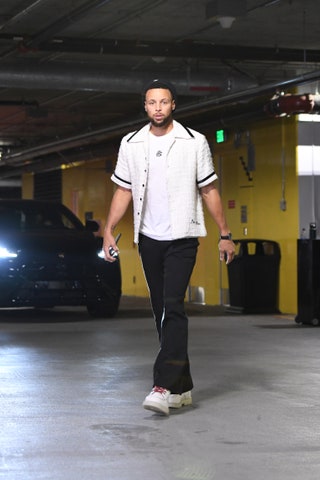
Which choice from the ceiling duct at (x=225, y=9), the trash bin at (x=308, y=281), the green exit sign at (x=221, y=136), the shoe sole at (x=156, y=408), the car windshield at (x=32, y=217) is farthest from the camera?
the green exit sign at (x=221, y=136)

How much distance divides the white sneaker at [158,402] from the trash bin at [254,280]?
349 inches

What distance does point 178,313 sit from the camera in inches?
222

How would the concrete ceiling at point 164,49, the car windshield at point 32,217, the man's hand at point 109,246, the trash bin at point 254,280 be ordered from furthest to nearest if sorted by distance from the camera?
the trash bin at point 254,280 < the car windshield at point 32,217 < the concrete ceiling at point 164,49 < the man's hand at point 109,246

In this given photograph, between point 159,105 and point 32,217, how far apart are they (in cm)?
816

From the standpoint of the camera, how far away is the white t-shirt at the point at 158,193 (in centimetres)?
570

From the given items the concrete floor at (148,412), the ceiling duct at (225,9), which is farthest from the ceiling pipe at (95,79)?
the concrete floor at (148,412)

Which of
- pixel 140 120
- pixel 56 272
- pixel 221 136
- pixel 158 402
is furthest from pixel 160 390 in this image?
pixel 221 136

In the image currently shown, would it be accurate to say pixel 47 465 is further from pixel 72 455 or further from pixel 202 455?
pixel 202 455

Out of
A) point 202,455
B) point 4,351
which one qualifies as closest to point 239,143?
point 4,351

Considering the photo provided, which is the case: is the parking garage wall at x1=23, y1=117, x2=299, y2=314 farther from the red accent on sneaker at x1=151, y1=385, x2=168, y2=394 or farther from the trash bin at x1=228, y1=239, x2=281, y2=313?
the red accent on sneaker at x1=151, y1=385, x2=168, y2=394

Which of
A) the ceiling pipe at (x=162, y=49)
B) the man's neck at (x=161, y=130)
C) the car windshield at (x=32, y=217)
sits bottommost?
the car windshield at (x=32, y=217)

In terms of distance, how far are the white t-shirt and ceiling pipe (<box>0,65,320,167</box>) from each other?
6376 mm

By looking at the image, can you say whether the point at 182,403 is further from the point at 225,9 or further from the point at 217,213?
the point at 225,9

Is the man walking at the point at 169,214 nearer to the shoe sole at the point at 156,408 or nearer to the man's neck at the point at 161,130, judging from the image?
the man's neck at the point at 161,130
